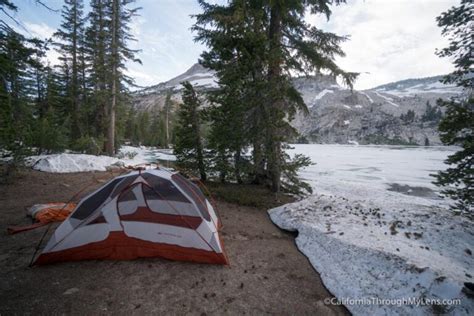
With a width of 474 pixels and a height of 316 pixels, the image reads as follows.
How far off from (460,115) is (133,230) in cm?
863

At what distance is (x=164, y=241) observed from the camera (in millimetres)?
4496

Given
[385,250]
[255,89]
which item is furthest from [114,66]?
[385,250]

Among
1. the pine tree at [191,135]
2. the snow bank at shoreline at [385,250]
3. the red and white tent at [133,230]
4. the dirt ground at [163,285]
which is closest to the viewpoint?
the dirt ground at [163,285]

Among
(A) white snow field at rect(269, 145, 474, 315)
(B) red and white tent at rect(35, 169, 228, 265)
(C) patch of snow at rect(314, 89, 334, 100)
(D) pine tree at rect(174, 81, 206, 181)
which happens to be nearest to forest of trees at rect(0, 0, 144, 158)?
(D) pine tree at rect(174, 81, 206, 181)

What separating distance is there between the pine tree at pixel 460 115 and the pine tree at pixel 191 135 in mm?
8752

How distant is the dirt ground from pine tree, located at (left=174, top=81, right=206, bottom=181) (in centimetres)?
629

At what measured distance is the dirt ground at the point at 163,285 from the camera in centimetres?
327

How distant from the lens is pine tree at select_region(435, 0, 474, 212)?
611 centimetres

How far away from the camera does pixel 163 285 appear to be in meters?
3.79

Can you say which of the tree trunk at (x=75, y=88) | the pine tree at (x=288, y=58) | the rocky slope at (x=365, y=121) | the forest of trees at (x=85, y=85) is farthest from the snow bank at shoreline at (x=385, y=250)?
the rocky slope at (x=365, y=121)

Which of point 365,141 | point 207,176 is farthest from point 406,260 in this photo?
point 365,141

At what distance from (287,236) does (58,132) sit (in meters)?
16.2

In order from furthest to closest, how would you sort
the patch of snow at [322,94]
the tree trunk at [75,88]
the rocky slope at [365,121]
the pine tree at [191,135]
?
the patch of snow at [322,94] < the rocky slope at [365,121] < the tree trunk at [75,88] < the pine tree at [191,135]

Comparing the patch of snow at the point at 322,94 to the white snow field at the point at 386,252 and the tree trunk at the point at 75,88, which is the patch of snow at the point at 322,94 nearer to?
the tree trunk at the point at 75,88
